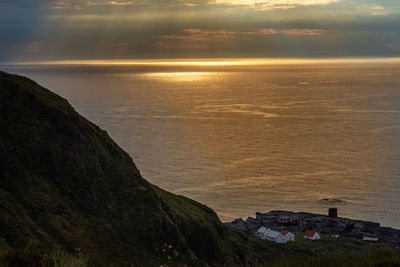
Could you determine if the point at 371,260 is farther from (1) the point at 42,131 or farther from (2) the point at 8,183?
(1) the point at 42,131

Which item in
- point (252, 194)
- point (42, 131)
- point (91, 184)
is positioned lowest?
point (252, 194)

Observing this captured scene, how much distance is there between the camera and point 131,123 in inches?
7111

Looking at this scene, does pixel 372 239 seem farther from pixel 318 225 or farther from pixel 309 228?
pixel 309 228

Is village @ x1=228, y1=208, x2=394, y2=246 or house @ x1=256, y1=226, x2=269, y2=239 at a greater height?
house @ x1=256, y1=226, x2=269, y2=239

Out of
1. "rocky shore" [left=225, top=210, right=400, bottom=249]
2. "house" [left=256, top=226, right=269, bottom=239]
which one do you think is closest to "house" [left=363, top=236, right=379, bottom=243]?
"rocky shore" [left=225, top=210, right=400, bottom=249]

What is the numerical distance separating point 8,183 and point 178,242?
15.8 metres

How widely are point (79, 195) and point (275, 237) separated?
3524 centimetres

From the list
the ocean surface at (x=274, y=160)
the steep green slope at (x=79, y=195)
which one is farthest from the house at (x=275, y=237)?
the steep green slope at (x=79, y=195)

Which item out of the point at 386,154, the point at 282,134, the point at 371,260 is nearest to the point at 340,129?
the point at 282,134

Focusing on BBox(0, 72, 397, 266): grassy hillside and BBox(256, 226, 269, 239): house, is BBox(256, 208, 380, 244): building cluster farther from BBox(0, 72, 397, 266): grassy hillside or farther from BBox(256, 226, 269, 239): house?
BBox(0, 72, 397, 266): grassy hillside

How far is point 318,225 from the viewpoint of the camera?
78.8 m

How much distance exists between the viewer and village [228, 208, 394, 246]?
2773 inches

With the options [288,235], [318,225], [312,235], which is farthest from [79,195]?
[318,225]

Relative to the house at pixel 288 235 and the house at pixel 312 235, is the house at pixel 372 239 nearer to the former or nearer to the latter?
the house at pixel 312 235
